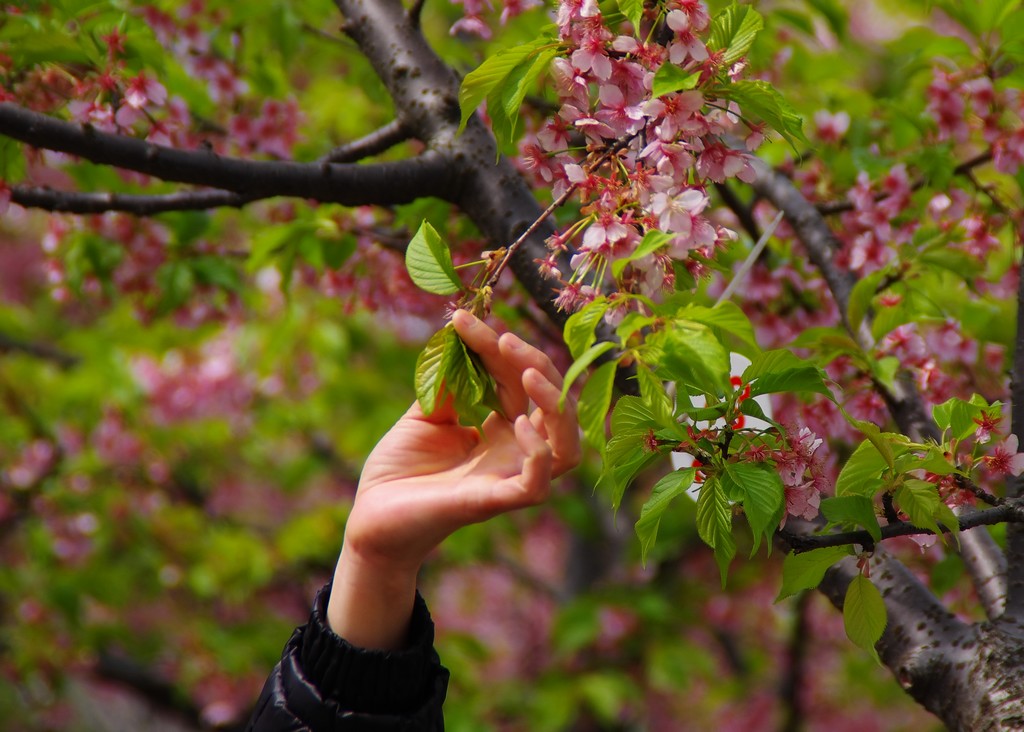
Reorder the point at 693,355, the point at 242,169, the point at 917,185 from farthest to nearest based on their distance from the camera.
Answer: the point at 917,185
the point at 242,169
the point at 693,355

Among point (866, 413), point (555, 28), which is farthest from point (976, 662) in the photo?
point (555, 28)

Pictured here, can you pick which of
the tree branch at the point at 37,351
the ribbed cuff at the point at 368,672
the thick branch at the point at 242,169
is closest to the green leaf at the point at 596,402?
the ribbed cuff at the point at 368,672

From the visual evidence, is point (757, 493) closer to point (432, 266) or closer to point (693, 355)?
point (693, 355)

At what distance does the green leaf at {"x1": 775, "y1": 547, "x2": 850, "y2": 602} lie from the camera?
1158 millimetres

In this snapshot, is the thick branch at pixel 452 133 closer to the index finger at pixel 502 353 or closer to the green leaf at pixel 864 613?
the index finger at pixel 502 353

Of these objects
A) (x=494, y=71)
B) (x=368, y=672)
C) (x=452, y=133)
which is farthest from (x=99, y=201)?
(x=368, y=672)

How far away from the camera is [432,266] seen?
43.7 inches

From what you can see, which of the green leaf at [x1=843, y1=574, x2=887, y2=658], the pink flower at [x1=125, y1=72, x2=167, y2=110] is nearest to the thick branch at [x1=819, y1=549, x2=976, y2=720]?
the green leaf at [x1=843, y1=574, x2=887, y2=658]

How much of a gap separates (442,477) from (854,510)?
53 centimetres

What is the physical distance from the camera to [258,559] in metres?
4.25

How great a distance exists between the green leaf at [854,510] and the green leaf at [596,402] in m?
0.35

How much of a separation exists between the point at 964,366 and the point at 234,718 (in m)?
3.85

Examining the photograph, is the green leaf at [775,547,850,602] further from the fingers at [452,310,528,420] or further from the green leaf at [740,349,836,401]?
the fingers at [452,310,528,420]

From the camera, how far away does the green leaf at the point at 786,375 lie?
1.10 m
